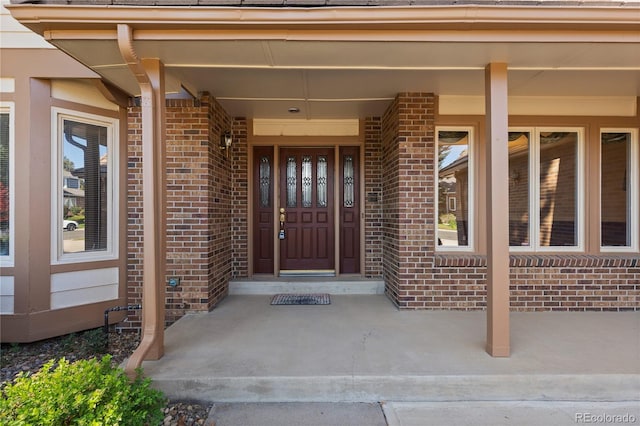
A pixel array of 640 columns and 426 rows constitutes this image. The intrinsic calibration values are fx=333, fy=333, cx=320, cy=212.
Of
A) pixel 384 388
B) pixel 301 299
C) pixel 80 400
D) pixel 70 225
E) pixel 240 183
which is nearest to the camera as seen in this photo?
pixel 80 400

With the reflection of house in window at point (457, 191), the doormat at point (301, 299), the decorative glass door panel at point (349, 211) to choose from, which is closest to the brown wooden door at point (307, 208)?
the decorative glass door panel at point (349, 211)

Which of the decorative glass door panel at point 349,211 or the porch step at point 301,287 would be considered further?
the decorative glass door panel at point 349,211

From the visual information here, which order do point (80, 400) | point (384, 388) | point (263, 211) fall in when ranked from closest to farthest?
1. point (80, 400)
2. point (384, 388)
3. point (263, 211)

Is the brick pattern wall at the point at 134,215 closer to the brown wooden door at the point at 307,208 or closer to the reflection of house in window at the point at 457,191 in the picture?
the brown wooden door at the point at 307,208

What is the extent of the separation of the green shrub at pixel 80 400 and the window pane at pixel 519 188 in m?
4.27

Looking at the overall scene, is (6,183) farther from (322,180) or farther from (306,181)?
(322,180)

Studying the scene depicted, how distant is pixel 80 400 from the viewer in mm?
1833

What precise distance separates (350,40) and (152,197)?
6.55 feet

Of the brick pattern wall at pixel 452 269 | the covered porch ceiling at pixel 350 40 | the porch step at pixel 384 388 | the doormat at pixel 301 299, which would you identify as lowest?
the porch step at pixel 384 388

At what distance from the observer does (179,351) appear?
290cm

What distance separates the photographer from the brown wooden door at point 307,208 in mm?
5230

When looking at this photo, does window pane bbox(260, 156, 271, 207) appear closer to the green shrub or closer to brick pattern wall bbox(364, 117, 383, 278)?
brick pattern wall bbox(364, 117, 383, 278)

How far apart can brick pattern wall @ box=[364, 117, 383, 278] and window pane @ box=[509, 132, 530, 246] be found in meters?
1.75

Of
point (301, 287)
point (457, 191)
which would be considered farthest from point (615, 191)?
point (301, 287)
